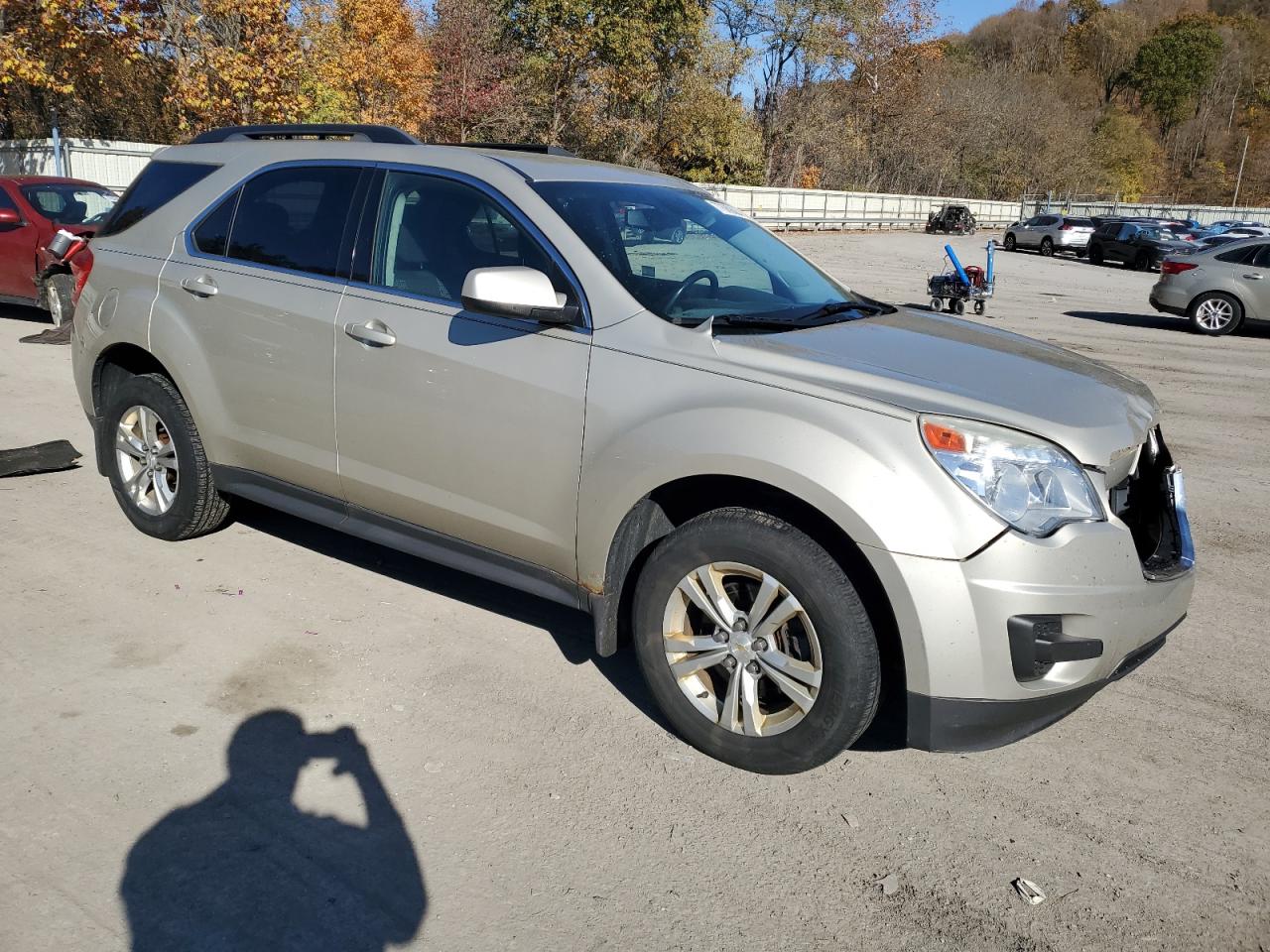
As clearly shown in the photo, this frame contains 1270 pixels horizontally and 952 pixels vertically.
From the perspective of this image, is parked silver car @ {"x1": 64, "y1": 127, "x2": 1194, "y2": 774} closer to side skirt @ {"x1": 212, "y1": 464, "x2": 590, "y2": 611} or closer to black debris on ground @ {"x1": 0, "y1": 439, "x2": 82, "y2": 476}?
side skirt @ {"x1": 212, "y1": 464, "x2": 590, "y2": 611}

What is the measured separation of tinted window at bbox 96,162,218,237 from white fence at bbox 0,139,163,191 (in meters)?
21.0

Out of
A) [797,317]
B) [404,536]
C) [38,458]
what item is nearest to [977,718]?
[797,317]

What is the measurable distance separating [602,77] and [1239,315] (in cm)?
2858

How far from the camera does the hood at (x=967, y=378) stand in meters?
3.05

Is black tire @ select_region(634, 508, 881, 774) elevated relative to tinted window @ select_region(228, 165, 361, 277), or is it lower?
lower

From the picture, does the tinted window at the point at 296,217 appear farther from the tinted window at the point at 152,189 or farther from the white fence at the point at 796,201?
the white fence at the point at 796,201

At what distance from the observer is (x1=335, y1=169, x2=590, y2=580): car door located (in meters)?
3.59

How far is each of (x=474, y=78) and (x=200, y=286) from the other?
37.0 metres

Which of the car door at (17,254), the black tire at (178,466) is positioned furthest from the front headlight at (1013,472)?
the car door at (17,254)

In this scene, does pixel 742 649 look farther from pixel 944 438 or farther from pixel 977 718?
pixel 944 438

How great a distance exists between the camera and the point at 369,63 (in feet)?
111

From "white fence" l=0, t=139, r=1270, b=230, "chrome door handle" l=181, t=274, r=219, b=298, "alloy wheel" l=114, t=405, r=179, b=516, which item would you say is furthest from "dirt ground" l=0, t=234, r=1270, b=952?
"white fence" l=0, t=139, r=1270, b=230

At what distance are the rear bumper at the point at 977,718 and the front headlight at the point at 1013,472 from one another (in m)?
0.50

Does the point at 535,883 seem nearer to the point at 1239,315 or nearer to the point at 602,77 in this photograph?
the point at 1239,315
